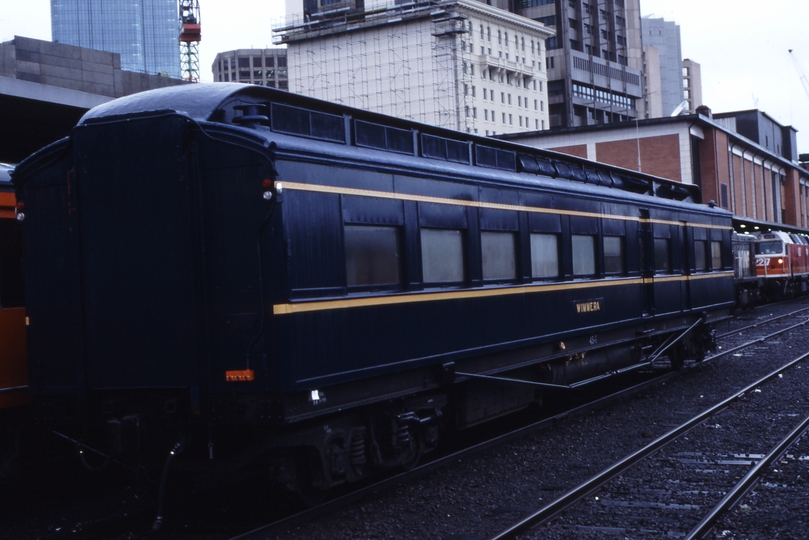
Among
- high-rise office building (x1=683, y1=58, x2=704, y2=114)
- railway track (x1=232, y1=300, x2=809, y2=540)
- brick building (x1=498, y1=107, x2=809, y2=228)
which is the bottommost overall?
railway track (x1=232, y1=300, x2=809, y2=540)

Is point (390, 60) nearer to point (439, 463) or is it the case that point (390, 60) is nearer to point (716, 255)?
point (716, 255)

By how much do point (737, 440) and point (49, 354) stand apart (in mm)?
7294

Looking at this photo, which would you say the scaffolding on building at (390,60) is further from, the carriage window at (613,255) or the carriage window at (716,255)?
the carriage window at (613,255)

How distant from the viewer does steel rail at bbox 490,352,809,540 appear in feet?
23.4

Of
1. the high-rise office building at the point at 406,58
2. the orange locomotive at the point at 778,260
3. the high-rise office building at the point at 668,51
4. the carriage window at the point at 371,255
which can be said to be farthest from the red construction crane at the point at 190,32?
the high-rise office building at the point at 668,51

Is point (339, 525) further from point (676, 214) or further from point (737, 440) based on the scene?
point (676, 214)

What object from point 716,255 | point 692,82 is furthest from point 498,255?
point 692,82

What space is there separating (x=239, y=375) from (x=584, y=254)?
21.4 feet

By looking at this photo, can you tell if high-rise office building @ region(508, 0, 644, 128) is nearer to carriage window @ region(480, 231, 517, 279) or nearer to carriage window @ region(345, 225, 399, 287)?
carriage window @ region(480, 231, 517, 279)

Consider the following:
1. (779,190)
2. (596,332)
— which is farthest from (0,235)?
(779,190)

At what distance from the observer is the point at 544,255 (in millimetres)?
11219

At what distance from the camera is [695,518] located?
7375mm

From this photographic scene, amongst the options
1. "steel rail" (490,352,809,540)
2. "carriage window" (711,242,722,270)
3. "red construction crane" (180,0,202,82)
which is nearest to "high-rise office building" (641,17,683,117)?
"red construction crane" (180,0,202,82)

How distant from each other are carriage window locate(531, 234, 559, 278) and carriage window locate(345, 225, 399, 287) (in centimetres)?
302
